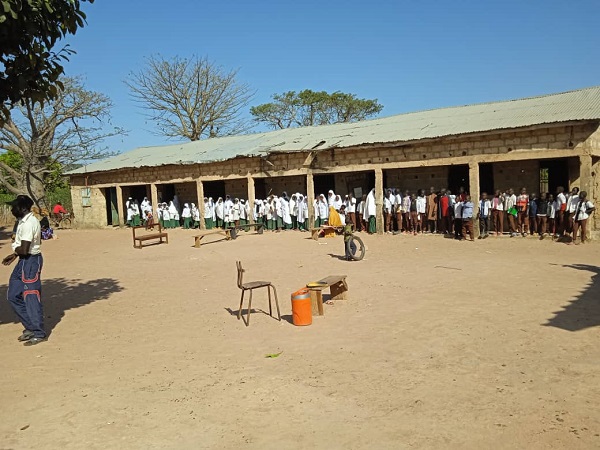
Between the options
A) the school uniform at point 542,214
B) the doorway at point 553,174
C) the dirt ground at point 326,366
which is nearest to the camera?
the dirt ground at point 326,366

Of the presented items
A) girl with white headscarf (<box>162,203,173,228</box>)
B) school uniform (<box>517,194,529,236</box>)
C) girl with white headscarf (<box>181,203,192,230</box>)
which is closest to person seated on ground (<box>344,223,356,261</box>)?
school uniform (<box>517,194,529,236</box>)

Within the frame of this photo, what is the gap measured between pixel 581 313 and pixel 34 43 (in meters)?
7.46

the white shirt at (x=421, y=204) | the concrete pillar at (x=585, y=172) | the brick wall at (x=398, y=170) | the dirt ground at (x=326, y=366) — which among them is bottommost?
the dirt ground at (x=326, y=366)

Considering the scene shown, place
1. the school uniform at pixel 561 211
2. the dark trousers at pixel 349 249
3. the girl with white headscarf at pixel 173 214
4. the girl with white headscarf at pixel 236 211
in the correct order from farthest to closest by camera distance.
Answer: the girl with white headscarf at pixel 173 214 → the girl with white headscarf at pixel 236 211 → the school uniform at pixel 561 211 → the dark trousers at pixel 349 249

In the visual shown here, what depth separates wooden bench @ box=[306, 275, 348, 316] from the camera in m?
7.32

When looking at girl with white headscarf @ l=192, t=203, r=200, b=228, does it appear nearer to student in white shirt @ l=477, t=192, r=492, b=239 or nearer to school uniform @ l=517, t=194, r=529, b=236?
student in white shirt @ l=477, t=192, r=492, b=239

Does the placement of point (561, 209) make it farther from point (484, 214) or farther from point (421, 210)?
point (421, 210)

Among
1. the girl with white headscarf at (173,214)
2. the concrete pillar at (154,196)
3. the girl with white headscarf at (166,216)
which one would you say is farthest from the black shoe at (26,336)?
the concrete pillar at (154,196)

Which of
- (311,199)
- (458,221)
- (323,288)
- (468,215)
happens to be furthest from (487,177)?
(323,288)

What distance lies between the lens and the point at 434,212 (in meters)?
16.2

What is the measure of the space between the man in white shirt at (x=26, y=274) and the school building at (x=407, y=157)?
39.2ft

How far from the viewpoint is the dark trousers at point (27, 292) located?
6.33 m

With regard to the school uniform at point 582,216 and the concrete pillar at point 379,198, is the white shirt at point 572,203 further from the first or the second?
the concrete pillar at point 379,198

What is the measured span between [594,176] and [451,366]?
39.2ft
